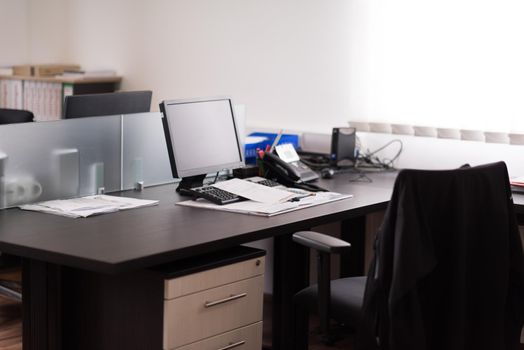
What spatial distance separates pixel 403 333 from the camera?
235cm

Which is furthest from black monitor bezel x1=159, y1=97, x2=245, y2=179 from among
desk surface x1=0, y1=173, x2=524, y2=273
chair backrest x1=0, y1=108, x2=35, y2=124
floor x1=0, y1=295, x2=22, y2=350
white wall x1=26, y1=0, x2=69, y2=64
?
white wall x1=26, y1=0, x2=69, y2=64

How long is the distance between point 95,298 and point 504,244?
1328 millimetres

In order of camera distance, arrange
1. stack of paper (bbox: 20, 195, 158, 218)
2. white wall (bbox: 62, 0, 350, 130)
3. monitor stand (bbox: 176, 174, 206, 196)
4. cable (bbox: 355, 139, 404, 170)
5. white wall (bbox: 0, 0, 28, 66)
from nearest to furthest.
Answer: stack of paper (bbox: 20, 195, 158, 218) → monitor stand (bbox: 176, 174, 206, 196) → cable (bbox: 355, 139, 404, 170) → white wall (bbox: 62, 0, 350, 130) → white wall (bbox: 0, 0, 28, 66)

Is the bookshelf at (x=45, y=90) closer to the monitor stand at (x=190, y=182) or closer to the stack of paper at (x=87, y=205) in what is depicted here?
the monitor stand at (x=190, y=182)

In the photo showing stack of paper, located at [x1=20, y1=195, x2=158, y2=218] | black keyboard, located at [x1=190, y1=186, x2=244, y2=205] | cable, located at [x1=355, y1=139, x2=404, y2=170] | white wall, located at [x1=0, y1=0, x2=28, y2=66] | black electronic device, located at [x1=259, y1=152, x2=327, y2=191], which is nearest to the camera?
stack of paper, located at [x1=20, y1=195, x2=158, y2=218]

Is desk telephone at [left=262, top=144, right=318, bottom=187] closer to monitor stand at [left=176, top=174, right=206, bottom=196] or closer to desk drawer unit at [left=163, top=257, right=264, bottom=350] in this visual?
monitor stand at [left=176, top=174, right=206, bottom=196]

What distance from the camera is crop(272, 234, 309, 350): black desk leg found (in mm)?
3182

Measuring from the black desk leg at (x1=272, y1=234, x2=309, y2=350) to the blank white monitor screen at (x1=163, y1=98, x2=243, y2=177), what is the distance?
1.53ft

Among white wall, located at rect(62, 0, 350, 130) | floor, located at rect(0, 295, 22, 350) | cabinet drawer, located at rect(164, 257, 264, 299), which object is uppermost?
white wall, located at rect(62, 0, 350, 130)

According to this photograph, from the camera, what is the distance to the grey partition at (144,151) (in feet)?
11.4

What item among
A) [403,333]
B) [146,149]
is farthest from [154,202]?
[403,333]

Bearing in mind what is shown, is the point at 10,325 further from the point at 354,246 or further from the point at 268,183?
the point at 354,246

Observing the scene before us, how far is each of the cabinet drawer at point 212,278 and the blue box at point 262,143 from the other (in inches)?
48.6

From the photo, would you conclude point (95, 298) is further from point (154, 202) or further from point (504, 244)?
point (504, 244)
